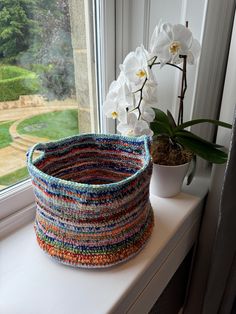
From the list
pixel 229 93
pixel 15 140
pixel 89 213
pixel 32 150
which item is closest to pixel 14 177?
pixel 15 140

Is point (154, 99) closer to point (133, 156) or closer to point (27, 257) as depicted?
point (133, 156)

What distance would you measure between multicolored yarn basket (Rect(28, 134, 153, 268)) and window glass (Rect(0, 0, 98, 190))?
0.16 meters

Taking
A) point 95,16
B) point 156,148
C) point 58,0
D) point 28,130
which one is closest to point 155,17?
point 95,16

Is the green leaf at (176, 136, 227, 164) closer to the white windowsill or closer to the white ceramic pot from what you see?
the white ceramic pot

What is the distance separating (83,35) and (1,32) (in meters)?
0.28

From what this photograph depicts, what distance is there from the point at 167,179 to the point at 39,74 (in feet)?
1.51

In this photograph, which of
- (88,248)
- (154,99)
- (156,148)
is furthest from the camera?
(156,148)

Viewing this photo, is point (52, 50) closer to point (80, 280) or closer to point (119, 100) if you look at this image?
point (119, 100)

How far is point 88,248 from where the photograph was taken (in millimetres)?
503

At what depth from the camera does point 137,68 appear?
59 centimetres

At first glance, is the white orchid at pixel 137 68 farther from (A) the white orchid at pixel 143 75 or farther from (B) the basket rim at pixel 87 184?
(B) the basket rim at pixel 87 184

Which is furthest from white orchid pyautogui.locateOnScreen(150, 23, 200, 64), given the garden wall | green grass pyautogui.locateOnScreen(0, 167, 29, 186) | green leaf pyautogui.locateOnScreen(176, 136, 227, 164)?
green grass pyautogui.locateOnScreen(0, 167, 29, 186)

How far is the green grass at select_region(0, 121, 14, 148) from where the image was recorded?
25.5 inches

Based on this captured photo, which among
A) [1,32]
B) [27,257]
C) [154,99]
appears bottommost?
[27,257]
